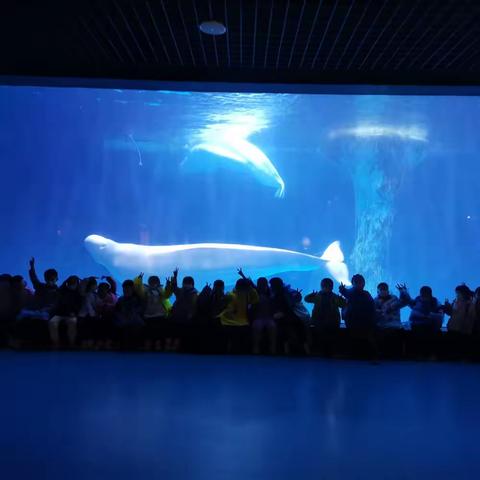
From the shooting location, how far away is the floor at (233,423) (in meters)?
1.90

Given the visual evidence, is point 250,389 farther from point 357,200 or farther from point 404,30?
point 357,200

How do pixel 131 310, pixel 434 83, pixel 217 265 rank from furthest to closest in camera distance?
pixel 217 265 < pixel 434 83 < pixel 131 310

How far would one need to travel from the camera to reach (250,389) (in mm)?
3521

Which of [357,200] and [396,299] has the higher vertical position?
[357,200]

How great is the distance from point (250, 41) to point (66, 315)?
12.6 ft

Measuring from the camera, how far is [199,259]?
17328mm

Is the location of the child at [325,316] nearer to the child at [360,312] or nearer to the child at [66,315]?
the child at [360,312]

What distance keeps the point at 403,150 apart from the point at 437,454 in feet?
76.9

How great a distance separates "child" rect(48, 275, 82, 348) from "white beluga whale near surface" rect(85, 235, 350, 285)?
1113 centimetres

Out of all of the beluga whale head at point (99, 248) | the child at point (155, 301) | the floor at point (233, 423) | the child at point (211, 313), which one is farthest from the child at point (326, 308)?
the beluga whale head at point (99, 248)

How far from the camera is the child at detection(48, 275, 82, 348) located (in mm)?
5711

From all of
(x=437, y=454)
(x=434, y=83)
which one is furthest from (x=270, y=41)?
(x=437, y=454)

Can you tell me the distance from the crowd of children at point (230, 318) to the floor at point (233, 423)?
1.17 m

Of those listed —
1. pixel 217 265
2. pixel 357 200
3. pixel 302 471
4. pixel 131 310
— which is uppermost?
pixel 357 200
